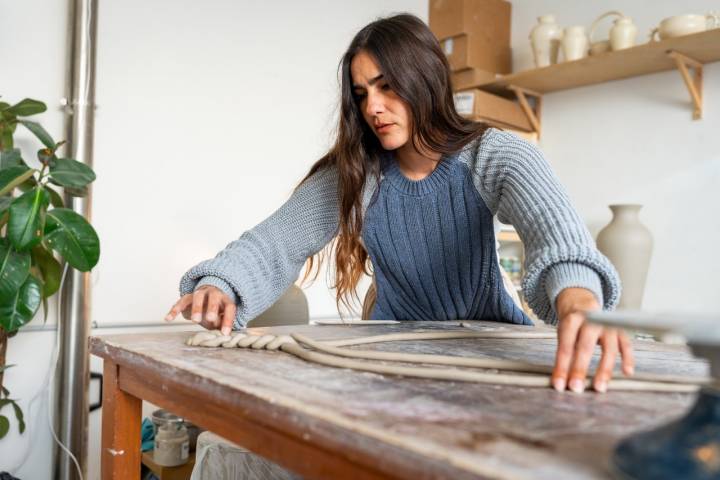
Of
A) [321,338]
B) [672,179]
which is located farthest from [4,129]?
[672,179]

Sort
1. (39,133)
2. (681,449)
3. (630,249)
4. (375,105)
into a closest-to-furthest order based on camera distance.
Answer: (681,449), (375,105), (39,133), (630,249)

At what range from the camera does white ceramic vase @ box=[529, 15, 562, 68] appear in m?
3.01

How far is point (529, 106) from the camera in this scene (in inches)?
133

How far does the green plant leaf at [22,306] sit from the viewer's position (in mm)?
1739

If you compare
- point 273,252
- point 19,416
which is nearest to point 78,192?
point 19,416

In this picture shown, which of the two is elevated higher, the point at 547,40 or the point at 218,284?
the point at 547,40

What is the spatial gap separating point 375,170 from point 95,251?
88 centimetres

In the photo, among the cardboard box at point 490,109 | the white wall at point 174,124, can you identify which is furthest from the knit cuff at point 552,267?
the cardboard box at point 490,109

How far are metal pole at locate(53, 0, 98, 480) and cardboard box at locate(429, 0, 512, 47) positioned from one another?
5.94 ft

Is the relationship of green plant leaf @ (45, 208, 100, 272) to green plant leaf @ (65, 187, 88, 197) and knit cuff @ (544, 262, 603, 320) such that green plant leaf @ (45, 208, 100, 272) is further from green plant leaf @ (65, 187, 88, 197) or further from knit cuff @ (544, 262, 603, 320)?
knit cuff @ (544, 262, 603, 320)

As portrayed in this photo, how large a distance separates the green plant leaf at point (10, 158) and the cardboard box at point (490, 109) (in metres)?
1.84

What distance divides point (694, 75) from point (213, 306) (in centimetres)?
249

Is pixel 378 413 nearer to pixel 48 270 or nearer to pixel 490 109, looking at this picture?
pixel 48 270

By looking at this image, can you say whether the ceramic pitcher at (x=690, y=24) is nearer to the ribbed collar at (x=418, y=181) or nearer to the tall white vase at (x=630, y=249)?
the tall white vase at (x=630, y=249)
